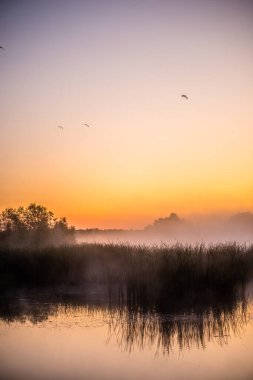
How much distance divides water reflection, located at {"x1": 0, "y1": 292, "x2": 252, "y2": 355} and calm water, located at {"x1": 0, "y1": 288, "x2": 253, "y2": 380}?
0.02m

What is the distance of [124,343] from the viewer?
1039cm

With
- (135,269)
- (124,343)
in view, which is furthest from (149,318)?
(135,269)

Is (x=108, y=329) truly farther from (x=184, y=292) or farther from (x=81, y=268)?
(x=81, y=268)

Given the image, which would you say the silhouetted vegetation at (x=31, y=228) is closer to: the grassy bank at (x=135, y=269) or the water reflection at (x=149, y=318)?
the grassy bank at (x=135, y=269)

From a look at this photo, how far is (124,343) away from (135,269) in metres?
6.95

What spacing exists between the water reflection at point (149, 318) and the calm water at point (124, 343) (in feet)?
0.07

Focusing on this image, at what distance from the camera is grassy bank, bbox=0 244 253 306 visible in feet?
51.0

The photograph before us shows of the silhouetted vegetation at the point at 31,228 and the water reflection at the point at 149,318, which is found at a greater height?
the silhouetted vegetation at the point at 31,228

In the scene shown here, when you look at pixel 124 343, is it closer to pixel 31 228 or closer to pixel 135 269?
pixel 135 269

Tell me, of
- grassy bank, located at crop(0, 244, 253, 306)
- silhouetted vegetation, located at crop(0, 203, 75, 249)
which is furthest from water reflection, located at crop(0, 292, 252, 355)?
silhouetted vegetation, located at crop(0, 203, 75, 249)

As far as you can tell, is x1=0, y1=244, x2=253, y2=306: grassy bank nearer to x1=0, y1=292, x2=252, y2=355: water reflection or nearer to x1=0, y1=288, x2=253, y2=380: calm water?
x1=0, y1=292, x2=252, y2=355: water reflection

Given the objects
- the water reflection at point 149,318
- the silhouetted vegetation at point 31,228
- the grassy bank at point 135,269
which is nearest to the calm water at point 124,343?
the water reflection at point 149,318

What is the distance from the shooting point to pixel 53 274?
19.3 metres

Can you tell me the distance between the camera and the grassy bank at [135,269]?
1553cm
